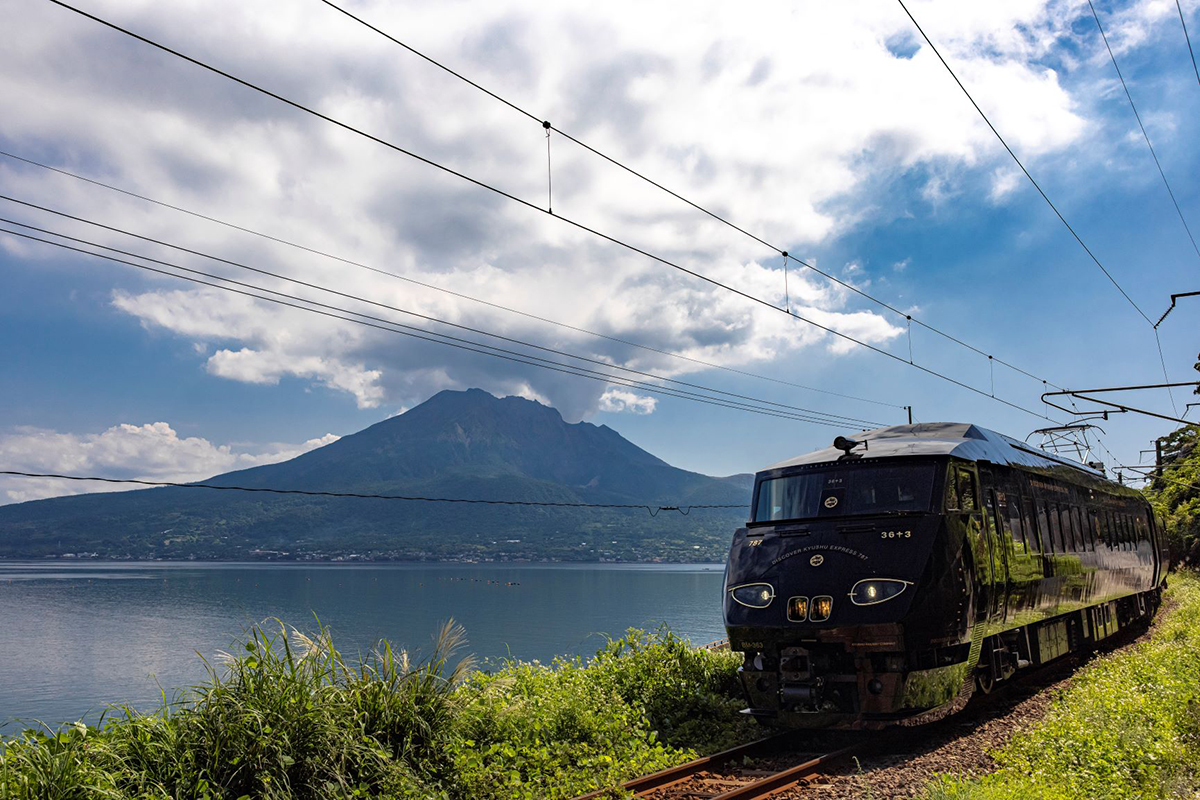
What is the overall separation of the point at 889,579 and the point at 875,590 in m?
0.21

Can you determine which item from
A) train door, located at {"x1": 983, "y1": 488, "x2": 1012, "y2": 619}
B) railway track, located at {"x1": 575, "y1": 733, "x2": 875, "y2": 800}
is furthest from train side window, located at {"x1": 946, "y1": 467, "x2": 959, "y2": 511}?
railway track, located at {"x1": 575, "y1": 733, "x2": 875, "y2": 800}

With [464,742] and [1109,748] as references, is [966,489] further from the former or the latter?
[464,742]

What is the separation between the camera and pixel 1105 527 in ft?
56.8

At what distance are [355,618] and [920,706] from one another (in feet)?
346

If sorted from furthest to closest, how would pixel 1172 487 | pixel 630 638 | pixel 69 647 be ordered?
pixel 69 647
pixel 1172 487
pixel 630 638

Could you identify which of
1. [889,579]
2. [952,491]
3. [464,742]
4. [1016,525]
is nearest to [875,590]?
[889,579]

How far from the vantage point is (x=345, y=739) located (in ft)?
23.4

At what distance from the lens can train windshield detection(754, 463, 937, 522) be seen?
1023 centimetres

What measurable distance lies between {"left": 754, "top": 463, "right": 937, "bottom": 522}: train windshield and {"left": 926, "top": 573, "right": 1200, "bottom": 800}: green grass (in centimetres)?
289

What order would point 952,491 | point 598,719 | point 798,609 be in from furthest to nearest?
point 952,491 → point 798,609 → point 598,719

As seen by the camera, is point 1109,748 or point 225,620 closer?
point 1109,748

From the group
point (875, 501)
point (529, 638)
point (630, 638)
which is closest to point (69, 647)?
point (529, 638)

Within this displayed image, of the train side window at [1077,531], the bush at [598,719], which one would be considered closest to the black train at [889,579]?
the bush at [598,719]

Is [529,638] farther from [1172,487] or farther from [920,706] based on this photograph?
[920,706]
